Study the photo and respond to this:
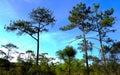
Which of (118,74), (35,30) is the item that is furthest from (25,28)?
(118,74)

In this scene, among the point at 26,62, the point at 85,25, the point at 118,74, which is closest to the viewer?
the point at 118,74

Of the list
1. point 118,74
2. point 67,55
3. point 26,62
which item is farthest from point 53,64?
point 118,74

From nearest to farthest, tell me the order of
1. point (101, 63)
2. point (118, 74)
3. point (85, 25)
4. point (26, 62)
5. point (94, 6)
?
point (118, 74) → point (101, 63) → point (85, 25) → point (94, 6) → point (26, 62)

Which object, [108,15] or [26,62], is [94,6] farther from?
[26,62]

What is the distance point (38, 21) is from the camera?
31.9 metres

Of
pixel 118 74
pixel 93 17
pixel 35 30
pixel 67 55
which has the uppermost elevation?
pixel 93 17

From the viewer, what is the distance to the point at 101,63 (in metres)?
30.7

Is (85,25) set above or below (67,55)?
above

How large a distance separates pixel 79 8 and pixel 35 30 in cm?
717

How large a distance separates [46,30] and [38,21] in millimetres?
1573

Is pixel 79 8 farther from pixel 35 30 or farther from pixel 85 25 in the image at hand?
pixel 35 30

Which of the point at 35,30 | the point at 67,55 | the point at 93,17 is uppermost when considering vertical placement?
the point at 93,17

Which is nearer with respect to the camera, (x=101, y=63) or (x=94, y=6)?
(x=101, y=63)

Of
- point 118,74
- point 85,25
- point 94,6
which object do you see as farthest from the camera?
point 94,6
